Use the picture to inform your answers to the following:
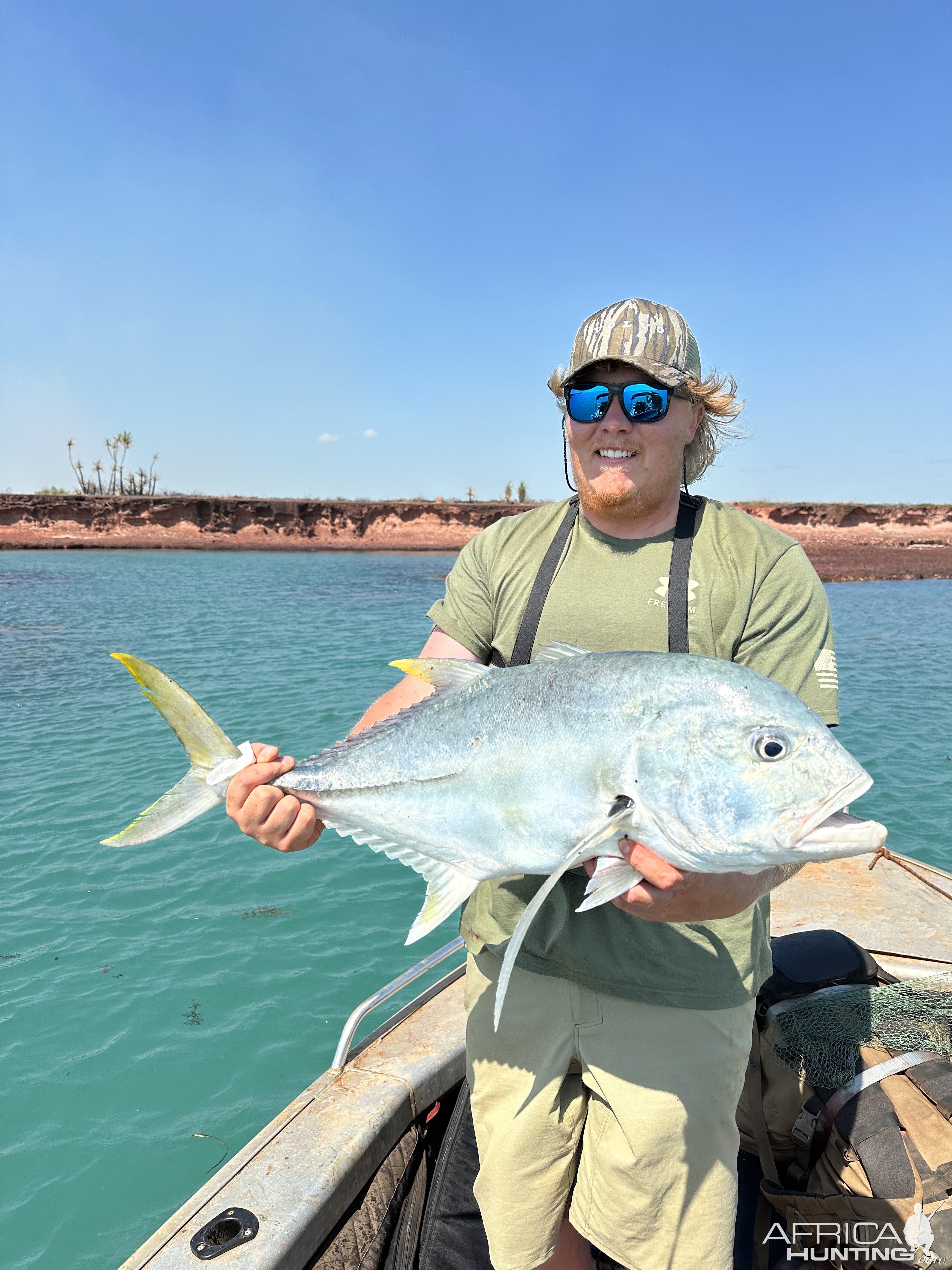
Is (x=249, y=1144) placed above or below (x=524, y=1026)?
below

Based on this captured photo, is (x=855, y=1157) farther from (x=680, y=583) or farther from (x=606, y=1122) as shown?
(x=680, y=583)

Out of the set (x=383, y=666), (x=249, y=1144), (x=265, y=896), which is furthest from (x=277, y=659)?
(x=249, y=1144)

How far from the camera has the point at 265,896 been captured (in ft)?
24.1

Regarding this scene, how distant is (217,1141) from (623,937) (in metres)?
3.78

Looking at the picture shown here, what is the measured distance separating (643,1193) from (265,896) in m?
5.73

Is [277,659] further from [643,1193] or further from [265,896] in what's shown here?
[643,1193]

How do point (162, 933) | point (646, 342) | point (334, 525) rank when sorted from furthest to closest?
1. point (334, 525)
2. point (162, 933)
3. point (646, 342)

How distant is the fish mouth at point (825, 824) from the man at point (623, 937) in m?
0.39

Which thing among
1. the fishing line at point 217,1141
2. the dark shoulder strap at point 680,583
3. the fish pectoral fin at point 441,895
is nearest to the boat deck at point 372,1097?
the fish pectoral fin at point 441,895

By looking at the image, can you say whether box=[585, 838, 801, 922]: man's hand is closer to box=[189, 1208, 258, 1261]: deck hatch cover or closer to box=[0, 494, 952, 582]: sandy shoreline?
box=[189, 1208, 258, 1261]: deck hatch cover

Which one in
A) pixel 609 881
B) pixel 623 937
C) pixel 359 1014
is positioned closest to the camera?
pixel 609 881

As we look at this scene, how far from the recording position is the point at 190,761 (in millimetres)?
2537

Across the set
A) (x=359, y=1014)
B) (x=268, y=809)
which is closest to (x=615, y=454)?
(x=268, y=809)

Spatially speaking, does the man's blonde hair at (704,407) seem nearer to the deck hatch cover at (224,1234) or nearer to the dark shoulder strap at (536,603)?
the dark shoulder strap at (536,603)
